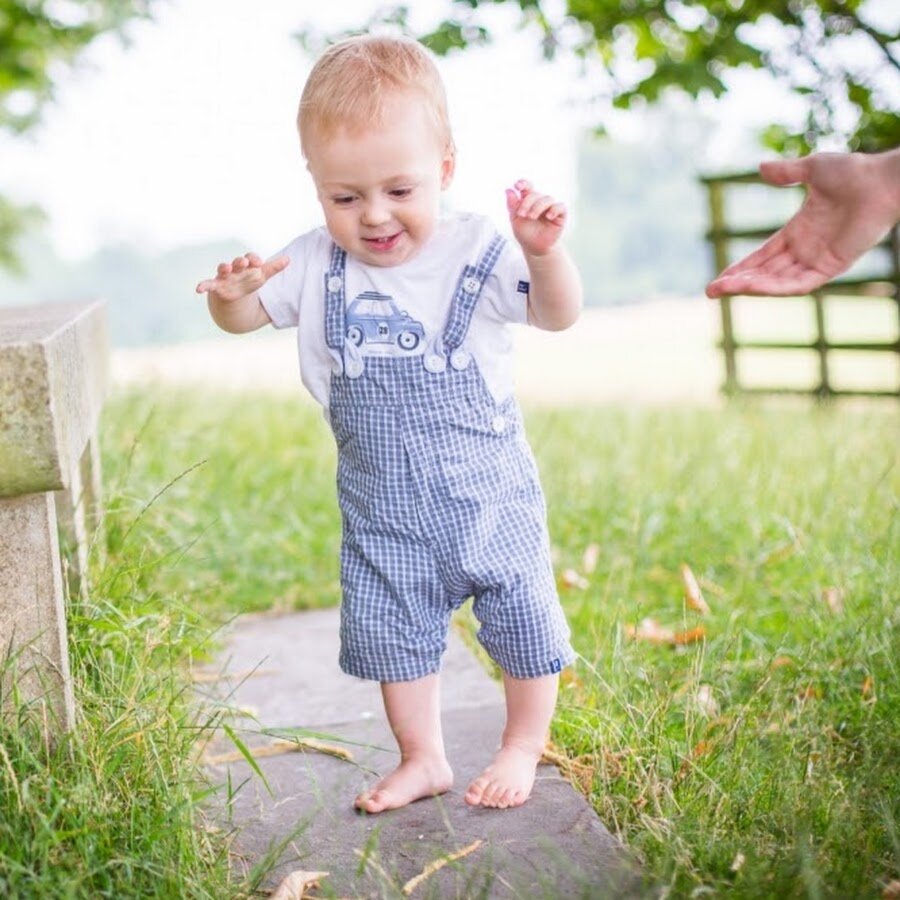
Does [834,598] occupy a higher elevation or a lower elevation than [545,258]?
lower

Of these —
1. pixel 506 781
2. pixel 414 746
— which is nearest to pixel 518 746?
pixel 506 781

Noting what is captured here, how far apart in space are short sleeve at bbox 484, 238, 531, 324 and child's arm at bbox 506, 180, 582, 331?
2 centimetres

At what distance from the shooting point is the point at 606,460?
5113mm

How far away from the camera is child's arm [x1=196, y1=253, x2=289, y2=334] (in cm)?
226

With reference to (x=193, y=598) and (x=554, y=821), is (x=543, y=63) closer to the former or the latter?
(x=193, y=598)

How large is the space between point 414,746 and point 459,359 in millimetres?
715

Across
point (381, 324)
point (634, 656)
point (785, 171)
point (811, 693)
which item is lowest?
point (811, 693)

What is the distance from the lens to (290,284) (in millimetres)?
2402

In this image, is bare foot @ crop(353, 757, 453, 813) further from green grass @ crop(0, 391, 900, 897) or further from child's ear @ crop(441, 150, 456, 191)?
child's ear @ crop(441, 150, 456, 191)

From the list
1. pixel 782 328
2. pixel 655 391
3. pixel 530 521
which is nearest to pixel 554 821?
pixel 530 521

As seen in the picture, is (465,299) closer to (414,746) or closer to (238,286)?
(238,286)

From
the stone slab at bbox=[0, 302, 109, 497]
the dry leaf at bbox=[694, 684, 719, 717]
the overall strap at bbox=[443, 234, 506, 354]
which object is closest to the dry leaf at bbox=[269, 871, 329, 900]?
the stone slab at bbox=[0, 302, 109, 497]

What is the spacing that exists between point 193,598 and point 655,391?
715 centimetres

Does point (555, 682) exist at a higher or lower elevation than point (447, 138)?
lower
